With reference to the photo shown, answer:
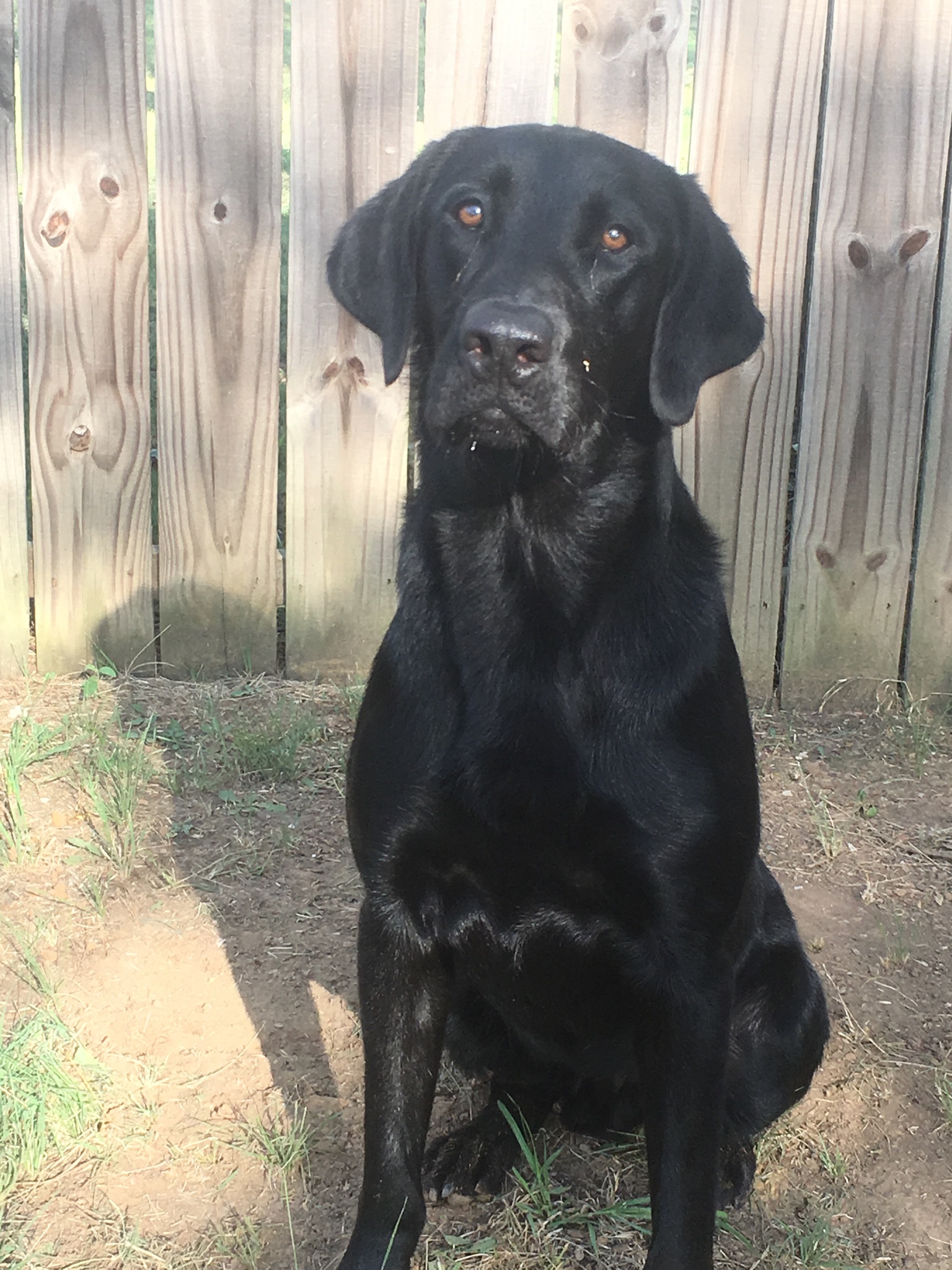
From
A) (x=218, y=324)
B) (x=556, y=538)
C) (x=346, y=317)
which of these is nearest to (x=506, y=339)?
(x=556, y=538)

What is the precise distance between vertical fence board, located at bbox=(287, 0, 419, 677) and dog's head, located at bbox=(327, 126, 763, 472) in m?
1.39

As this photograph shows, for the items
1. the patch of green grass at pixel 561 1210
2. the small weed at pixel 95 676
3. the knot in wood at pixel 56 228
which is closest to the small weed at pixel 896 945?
the patch of green grass at pixel 561 1210

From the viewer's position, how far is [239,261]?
372cm

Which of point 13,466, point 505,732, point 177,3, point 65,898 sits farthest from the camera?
point 13,466

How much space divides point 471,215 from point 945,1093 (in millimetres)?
1765

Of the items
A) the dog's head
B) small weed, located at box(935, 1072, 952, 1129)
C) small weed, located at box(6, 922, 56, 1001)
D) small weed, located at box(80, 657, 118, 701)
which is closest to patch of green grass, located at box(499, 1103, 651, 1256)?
small weed, located at box(935, 1072, 952, 1129)

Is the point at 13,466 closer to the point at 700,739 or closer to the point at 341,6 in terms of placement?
the point at 341,6

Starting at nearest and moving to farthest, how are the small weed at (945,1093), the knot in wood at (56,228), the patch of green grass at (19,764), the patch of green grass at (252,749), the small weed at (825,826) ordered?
the small weed at (945,1093), the patch of green grass at (19,764), the small weed at (825,826), the patch of green grass at (252,749), the knot in wood at (56,228)

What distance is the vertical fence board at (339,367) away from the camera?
3.59 meters

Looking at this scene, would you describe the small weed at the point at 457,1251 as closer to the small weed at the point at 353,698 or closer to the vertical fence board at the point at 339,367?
the small weed at the point at 353,698

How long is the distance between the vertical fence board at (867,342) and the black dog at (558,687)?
1624 mm

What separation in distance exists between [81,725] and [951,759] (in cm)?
238

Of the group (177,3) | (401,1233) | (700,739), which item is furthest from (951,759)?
(177,3)

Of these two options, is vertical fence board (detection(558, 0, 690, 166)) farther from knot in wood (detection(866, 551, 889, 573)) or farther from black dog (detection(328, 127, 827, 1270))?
black dog (detection(328, 127, 827, 1270))
